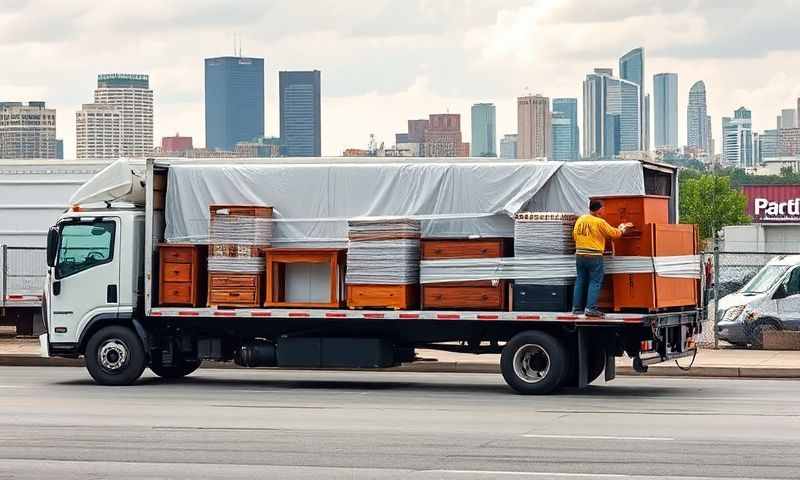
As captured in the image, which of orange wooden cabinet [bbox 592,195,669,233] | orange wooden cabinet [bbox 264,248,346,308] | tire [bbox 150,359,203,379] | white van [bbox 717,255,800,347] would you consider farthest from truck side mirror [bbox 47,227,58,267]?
white van [bbox 717,255,800,347]

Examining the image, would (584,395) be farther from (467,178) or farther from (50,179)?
(50,179)

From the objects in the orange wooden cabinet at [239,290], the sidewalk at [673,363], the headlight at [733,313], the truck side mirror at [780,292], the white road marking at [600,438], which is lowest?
the white road marking at [600,438]

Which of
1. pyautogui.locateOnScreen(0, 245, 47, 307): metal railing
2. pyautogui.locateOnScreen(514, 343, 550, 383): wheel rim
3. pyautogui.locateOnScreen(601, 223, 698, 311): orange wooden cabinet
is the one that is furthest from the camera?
pyautogui.locateOnScreen(0, 245, 47, 307): metal railing

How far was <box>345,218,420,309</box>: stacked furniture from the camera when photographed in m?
20.5

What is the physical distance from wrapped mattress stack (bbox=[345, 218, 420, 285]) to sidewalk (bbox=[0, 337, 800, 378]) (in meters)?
3.21

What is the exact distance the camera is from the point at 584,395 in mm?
20016

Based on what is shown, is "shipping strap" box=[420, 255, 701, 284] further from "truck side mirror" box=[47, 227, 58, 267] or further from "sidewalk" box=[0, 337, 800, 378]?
"truck side mirror" box=[47, 227, 58, 267]

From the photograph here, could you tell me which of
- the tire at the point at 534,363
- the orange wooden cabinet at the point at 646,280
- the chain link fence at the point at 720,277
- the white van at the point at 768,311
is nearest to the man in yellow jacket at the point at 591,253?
the orange wooden cabinet at the point at 646,280

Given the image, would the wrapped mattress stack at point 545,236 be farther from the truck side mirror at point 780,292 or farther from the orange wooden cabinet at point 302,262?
the truck side mirror at point 780,292

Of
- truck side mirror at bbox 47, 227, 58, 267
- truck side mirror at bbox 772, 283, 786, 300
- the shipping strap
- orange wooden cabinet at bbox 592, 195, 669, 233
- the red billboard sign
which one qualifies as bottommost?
truck side mirror at bbox 772, 283, 786, 300

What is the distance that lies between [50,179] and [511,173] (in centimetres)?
1391

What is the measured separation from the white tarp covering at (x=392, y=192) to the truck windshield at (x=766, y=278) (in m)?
10.2

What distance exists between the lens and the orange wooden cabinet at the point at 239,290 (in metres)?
21.1

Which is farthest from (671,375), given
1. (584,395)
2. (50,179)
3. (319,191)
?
(50,179)
